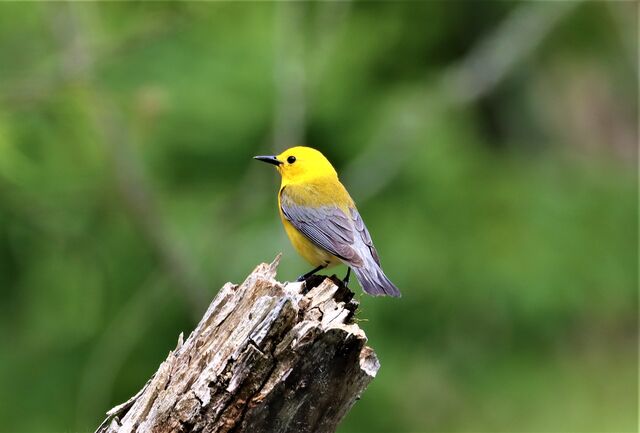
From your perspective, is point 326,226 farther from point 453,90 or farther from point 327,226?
point 453,90

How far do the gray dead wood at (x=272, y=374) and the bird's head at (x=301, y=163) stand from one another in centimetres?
221

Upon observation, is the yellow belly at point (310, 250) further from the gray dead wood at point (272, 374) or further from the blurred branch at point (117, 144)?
the blurred branch at point (117, 144)

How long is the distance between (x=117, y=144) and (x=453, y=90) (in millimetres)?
2765

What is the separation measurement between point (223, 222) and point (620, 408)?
197 inches

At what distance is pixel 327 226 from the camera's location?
4.87 meters

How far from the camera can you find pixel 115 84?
7.70 m

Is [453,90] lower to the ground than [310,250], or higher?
higher

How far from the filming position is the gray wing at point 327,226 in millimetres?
4636

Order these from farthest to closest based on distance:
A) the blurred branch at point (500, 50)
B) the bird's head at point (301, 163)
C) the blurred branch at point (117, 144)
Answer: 1. the blurred branch at point (500, 50)
2. the blurred branch at point (117, 144)
3. the bird's head at point (301, 163)

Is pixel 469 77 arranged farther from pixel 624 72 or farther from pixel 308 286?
pixel 308 286

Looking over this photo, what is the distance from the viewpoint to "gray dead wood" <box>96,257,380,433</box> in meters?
2.98

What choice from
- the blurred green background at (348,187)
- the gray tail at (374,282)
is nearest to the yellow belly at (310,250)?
the gray tail at (374,282)

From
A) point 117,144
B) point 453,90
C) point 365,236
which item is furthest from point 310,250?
point 453,90

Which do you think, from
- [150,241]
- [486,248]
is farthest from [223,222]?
[486,248]
